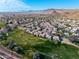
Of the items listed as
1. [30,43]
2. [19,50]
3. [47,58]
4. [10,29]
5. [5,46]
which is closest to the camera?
[47,58]

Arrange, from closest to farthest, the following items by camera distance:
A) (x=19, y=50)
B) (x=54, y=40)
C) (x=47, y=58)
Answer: (x=47, y=58), (x=19, y=50), (x=54, y=40)

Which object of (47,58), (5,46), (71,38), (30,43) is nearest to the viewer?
(47,58)

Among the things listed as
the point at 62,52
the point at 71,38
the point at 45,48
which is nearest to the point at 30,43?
the point at 45,48

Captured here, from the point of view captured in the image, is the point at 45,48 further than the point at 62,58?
Yes

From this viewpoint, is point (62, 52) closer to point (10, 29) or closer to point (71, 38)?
point (71, 38)

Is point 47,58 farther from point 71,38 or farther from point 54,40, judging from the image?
point 71,38

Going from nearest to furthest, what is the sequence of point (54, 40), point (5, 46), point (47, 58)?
1. point (47, 58)
2. point (5, 46)
3. point (54, 40)

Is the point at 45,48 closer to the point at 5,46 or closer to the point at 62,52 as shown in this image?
the point at 62,52

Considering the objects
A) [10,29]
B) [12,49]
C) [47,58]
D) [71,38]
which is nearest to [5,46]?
[12,49]

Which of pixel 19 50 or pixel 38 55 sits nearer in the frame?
pixel 38 55
